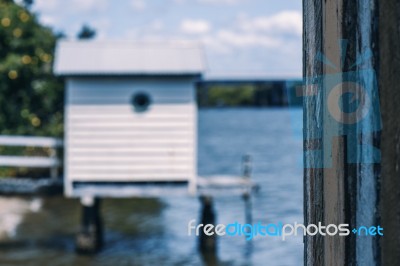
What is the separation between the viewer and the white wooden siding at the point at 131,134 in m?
11.0

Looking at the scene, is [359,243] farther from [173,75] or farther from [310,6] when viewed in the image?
[173,75]

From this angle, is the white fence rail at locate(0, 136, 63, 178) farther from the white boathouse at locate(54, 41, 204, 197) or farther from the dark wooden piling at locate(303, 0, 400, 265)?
the dark wooden piling at locate(303, 0, 400, 265)

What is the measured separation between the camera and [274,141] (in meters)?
53.4

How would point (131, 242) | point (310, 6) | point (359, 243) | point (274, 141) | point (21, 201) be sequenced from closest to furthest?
point (359, 243), point (310, 6), point (131, 242), point (21, 201), point (274, 141)

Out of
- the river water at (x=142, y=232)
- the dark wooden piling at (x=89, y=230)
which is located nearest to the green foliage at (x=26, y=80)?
the river water at (x=142, y=232)

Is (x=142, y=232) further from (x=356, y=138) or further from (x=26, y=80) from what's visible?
(x=356, y=138)

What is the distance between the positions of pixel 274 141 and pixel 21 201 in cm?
3735

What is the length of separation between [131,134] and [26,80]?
8.41 metres

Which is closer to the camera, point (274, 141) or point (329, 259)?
point (329, 259)

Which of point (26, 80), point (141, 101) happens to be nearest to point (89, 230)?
point (141, 101)

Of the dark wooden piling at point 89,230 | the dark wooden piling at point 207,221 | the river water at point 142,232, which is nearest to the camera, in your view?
the dark wooden piling at point 89,230

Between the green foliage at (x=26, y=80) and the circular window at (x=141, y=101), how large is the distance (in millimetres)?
6979

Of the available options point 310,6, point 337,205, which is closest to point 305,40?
point 310,6

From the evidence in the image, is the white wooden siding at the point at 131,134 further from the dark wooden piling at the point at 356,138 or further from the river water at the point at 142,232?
the dark wooden piling at the point at 356,138
